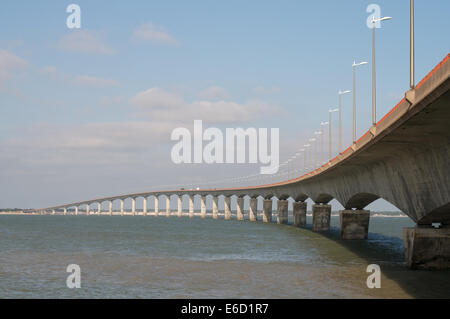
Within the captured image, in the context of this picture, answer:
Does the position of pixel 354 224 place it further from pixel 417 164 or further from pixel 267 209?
pixel 267 209

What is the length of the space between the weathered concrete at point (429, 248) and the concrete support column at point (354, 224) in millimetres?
32627

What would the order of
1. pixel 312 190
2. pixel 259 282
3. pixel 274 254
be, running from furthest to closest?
pixel 312 190, pixel 274 254, pixel 259 282

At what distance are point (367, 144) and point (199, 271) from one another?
46.0 ft

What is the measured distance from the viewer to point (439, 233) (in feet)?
114

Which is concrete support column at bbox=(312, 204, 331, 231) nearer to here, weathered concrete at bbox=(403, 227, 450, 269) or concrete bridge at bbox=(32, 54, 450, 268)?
concrete bridge at bbox=(32, 54, 450, 268)

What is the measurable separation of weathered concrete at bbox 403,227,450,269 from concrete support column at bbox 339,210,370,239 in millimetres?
32627

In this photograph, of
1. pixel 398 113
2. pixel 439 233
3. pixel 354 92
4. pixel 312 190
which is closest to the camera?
pixel 398 113

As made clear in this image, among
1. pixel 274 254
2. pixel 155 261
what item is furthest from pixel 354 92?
pixel 155 261

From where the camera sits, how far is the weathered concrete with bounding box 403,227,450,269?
1361 inches

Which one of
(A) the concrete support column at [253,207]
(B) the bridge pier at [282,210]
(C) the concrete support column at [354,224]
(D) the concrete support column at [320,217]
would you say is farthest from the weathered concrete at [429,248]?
(A) the concrete support column at [253,207]

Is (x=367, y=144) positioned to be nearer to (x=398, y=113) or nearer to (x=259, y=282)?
(x=398, y=113)

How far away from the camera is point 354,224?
68500mm

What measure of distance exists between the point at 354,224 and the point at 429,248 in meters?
33.7

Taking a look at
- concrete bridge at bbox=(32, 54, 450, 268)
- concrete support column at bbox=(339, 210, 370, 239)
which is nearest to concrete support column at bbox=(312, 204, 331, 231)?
concrete support column at bbox=(339, 210, 370, 239)
